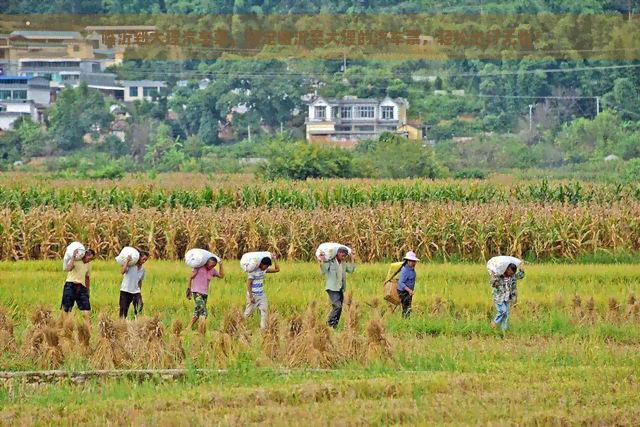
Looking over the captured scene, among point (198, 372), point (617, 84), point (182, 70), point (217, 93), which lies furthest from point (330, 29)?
point (198, 372)

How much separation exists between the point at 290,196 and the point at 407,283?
13.6m

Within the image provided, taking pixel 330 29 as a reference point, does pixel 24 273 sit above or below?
below

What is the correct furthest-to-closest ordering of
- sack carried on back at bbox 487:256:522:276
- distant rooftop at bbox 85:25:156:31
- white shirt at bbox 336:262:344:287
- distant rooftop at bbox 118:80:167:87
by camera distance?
1. distant rooftop at bbox 85:25:156:31
2. distant rooftop at bbox 118:80:167:87
3. white shirt at bbox 336:262:344:287
4. sack carried on back at bbox 487:256:522:276

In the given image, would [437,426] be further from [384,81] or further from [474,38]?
[474,38]

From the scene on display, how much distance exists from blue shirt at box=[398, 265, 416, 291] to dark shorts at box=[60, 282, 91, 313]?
4.16 m

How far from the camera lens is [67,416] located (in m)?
12.5

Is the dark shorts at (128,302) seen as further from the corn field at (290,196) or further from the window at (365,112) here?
the window at (365,112)

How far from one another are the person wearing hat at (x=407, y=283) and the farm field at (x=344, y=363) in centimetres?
35

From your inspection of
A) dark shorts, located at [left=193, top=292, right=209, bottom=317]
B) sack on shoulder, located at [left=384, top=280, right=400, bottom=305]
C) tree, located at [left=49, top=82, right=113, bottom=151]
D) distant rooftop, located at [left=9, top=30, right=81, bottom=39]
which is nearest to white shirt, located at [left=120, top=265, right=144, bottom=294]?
dark shorts, located at [left=193, top=292, right=209, bottom=317]

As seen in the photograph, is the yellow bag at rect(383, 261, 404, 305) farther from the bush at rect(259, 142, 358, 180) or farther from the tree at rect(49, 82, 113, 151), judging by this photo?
the tree at rect(49, 82, 113, 151)

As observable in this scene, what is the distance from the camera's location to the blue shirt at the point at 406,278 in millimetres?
19109

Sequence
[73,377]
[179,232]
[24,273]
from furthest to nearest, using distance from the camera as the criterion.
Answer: [179,232], [24,273], [73,377]

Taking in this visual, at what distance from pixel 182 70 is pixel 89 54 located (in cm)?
1103

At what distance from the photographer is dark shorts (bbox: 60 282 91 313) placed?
18.5 metres
